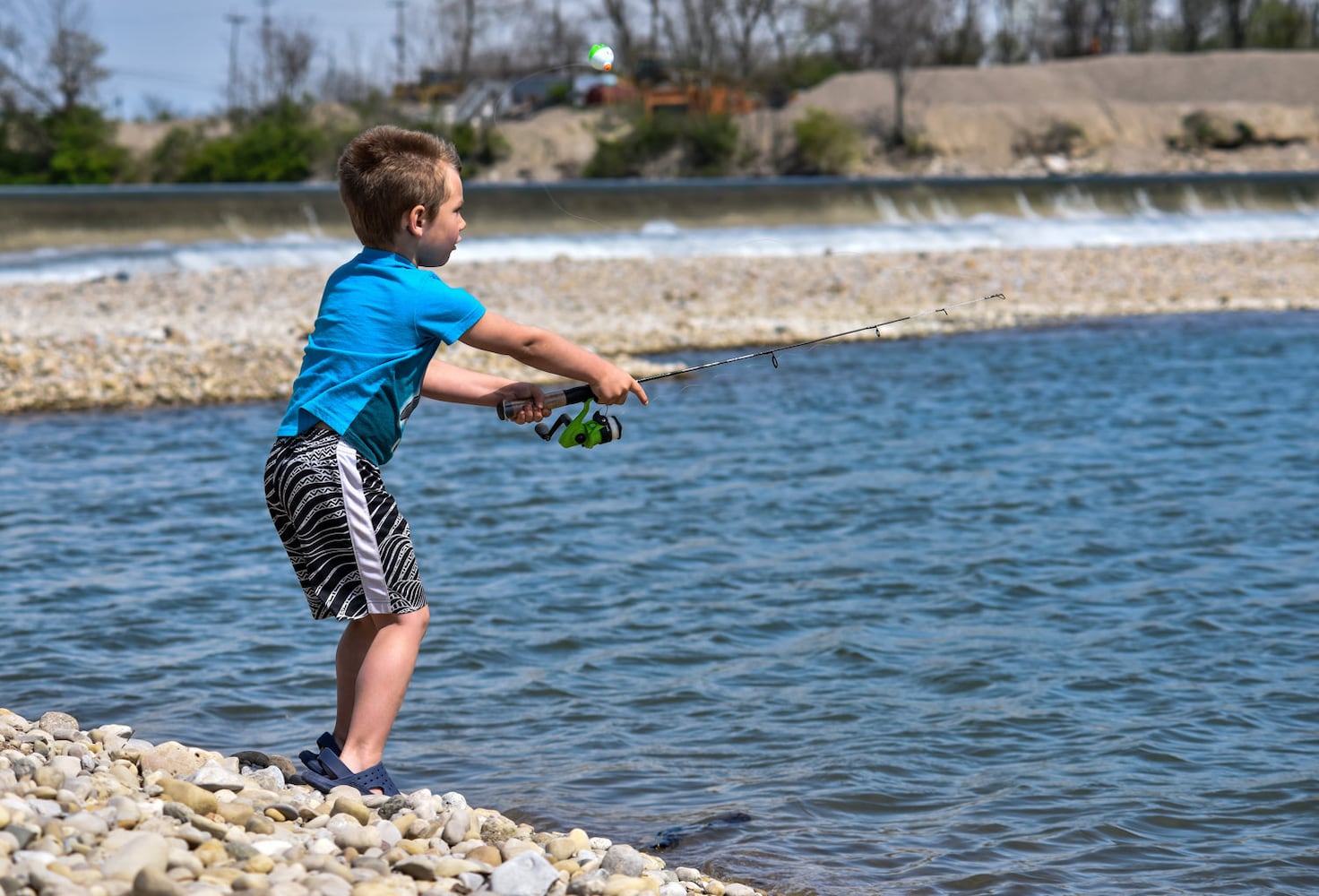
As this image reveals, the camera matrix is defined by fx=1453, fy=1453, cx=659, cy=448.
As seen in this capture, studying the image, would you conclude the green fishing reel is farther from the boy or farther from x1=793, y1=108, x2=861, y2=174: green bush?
x1=793, y1=108, x2=861, y2=174: green bush

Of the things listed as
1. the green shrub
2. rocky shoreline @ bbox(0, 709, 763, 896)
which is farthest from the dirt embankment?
rocky shoreline @ bbox(0, 709, 763, 896)

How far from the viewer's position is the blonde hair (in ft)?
11.2

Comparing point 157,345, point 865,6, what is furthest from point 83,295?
point 865,6

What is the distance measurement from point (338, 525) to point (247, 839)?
0.73 m

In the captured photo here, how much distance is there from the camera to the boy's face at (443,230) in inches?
138

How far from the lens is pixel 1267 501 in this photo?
26.5 feet

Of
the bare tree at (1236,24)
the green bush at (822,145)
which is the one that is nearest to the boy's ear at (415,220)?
the green bush at (822,145)

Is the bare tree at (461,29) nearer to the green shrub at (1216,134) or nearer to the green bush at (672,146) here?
the green bush at (672,146)

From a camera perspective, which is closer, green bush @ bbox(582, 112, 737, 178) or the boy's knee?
the boy's knee

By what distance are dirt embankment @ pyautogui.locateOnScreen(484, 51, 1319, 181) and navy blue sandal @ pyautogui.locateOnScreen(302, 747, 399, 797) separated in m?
39.3

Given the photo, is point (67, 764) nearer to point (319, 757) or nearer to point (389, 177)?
point (319, 757)

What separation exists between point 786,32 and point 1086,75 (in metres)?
18.8

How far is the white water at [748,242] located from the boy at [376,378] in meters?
16.0

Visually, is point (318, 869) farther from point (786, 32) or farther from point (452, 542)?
point (786, 32)
